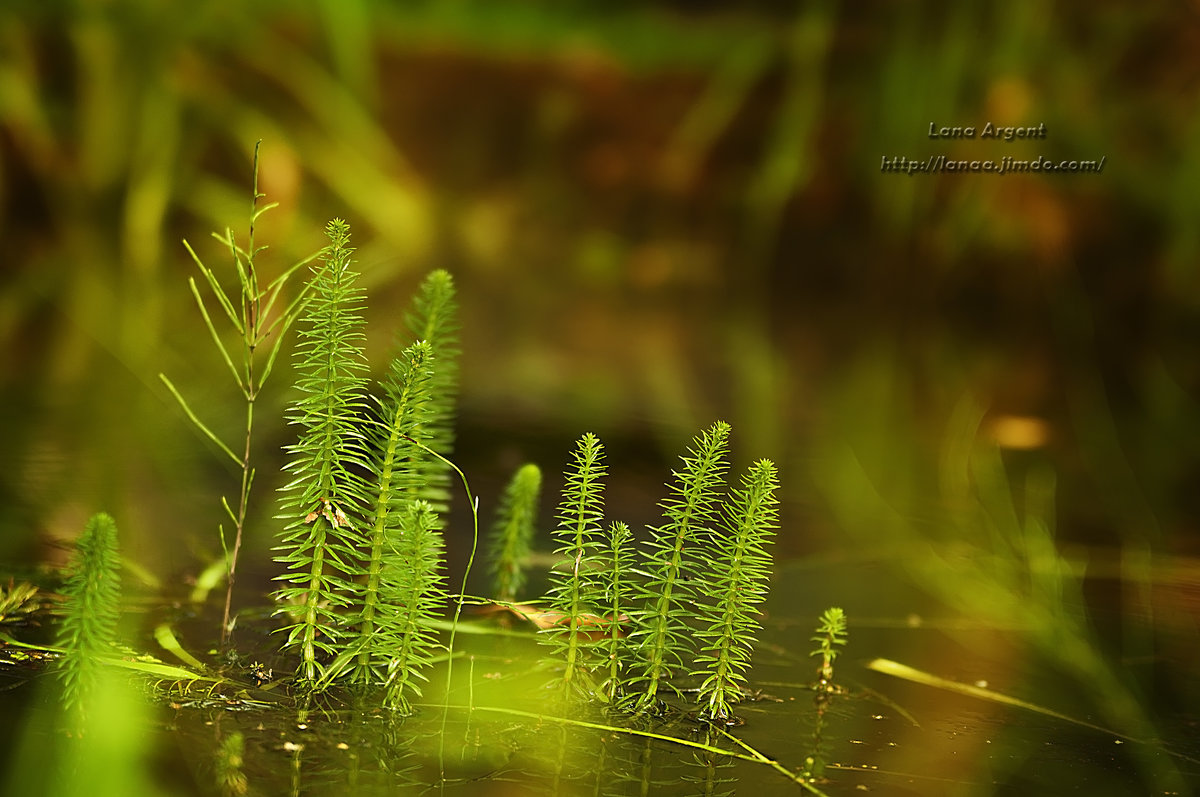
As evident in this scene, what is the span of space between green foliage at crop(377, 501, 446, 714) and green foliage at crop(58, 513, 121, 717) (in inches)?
4.8

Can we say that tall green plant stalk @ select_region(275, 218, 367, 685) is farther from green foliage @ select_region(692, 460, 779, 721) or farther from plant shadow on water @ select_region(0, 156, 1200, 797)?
green foliage @ select_region(692, 460, 779, 721)

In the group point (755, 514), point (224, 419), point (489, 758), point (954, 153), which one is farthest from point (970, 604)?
point (954, 153)

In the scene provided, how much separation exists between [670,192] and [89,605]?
301 centimetres

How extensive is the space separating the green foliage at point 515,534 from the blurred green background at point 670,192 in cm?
84

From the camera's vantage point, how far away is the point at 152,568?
749 millimetres

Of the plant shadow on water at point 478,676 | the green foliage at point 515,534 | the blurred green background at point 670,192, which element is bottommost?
the plant shadow on water at point 478,676

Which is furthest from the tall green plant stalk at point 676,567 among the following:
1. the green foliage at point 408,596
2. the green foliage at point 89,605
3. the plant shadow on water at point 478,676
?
the green foliage at point 89,605

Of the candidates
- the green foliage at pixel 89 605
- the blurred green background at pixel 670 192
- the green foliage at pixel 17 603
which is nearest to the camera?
the green foliage at pixel 89 605

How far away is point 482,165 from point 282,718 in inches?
118

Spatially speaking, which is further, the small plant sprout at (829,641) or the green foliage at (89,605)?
the small plant sprout at (829,641)

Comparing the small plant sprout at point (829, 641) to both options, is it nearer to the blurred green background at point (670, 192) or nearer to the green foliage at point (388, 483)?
the green foliage at point (388, 483)

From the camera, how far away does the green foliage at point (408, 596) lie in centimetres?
56

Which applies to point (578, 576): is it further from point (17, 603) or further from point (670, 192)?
point (670, 192)

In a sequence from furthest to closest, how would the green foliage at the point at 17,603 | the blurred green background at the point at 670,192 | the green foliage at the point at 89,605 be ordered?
the blurred green background at the point at 670,192 < the green foliage at the point at 17,603 < the green foliage at the point at 89,605
